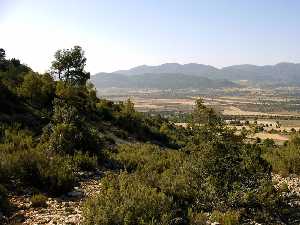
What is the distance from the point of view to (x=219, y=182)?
16.0 m

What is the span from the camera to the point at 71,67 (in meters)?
58.9

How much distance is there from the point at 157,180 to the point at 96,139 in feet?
32.4

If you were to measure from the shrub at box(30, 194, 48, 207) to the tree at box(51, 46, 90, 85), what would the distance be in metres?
44.1

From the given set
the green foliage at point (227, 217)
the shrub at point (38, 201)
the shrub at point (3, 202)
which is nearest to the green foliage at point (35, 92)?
the shrub at point (38, 201)

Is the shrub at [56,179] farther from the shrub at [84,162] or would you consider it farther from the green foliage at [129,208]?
the shrub at [84,162]

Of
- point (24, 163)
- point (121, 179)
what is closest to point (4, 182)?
point (24, 163)

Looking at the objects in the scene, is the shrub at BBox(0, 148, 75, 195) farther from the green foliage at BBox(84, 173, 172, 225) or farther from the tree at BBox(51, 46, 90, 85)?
the tree at BBox(51, 46, 90, 85)

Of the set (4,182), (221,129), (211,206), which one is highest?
(221,129)

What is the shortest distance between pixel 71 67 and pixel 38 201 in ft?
153

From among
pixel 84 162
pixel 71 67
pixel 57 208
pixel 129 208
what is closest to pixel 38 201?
pixel 57 208

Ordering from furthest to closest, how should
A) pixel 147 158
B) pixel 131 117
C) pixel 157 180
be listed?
pixel 131 117, pixel 147 158, pixel 157 180

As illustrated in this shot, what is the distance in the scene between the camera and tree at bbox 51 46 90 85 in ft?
189

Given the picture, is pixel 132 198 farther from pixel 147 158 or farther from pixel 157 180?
pixel 147 158

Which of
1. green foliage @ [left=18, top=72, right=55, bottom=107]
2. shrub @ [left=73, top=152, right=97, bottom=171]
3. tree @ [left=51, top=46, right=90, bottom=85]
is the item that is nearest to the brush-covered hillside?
shrub @ [left=73, top=152, right=97, bottom=171]
